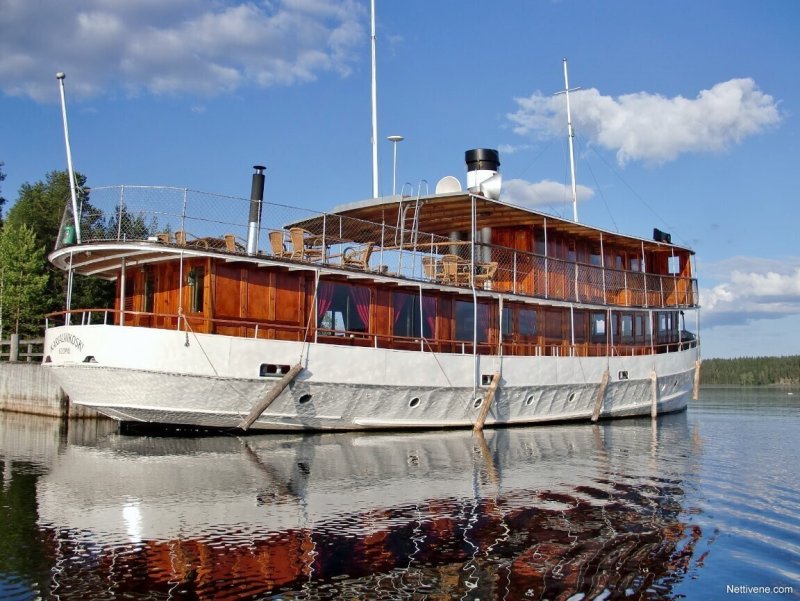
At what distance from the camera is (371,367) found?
1711cm

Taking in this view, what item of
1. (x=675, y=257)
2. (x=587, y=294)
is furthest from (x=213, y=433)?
(x=675, y=257)

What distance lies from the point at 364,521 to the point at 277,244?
10.4 meters

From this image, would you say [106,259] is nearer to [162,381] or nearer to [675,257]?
[162,381]

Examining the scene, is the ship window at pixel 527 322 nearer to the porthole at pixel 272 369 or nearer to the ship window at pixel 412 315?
the ship window at pixel 412 315

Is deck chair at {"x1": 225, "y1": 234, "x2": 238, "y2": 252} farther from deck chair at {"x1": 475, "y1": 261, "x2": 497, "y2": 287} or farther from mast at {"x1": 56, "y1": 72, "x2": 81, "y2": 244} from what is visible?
deck chair at {"x1": 475, "y1": 261, "x2": 497, "y2": 287}

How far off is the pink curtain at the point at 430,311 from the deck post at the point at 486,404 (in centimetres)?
201

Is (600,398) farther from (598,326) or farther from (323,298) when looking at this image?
(323,298)

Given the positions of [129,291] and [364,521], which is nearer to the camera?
[364,521]

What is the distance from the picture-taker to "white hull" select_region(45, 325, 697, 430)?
15.0 m

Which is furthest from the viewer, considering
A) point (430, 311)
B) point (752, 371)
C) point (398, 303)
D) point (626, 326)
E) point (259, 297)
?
point (752, 371)

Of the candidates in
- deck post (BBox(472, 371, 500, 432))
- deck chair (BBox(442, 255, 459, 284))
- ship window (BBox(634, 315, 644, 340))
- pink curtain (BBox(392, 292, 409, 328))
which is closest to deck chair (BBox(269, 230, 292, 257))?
pink curtain (BBox(392, 292, 409, 328))

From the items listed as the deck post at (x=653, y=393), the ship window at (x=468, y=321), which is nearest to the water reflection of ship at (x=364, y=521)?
the ship window at (x=468, y=321)

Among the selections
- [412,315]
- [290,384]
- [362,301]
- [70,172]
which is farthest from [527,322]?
[70,172]

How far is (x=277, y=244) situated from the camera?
17.8m
